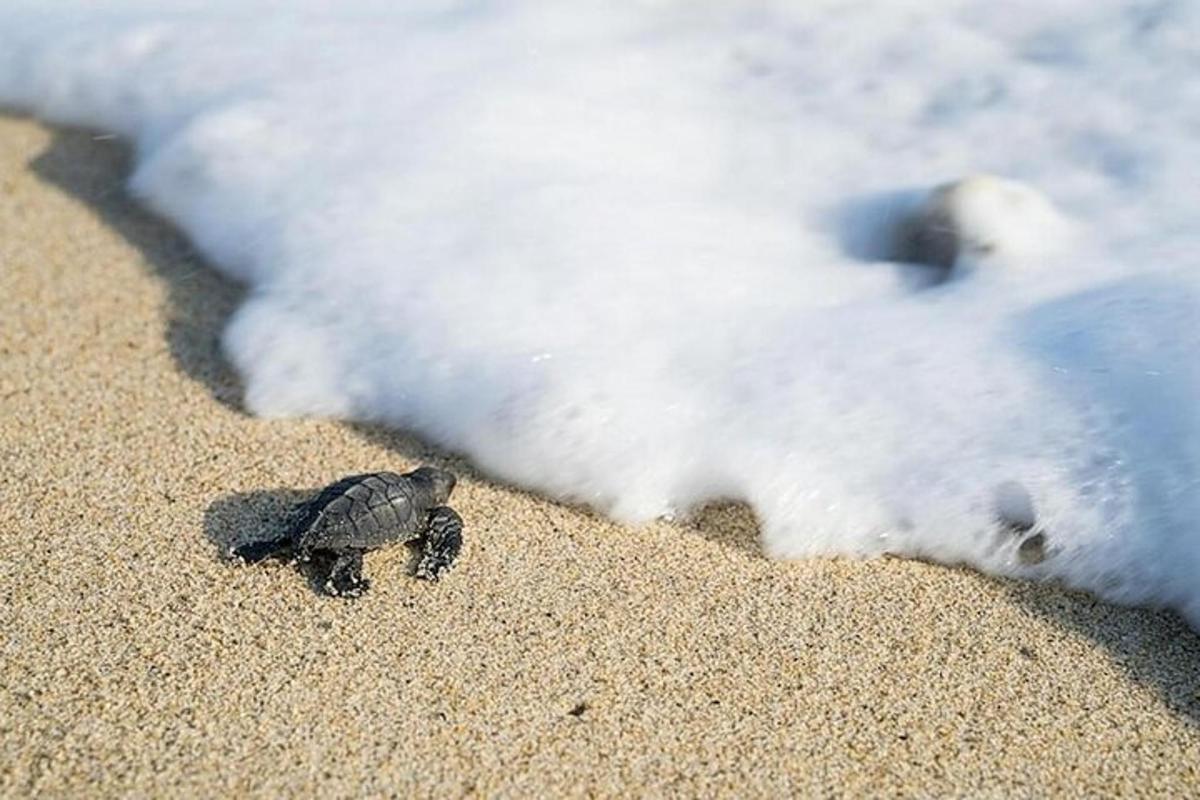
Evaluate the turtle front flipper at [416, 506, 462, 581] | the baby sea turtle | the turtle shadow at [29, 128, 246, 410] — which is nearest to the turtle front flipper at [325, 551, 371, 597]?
the baby sea turtle

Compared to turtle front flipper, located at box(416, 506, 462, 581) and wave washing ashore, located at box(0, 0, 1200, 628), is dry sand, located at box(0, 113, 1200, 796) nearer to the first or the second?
turtle front flipper, located at box(416, 506, 462, 581)

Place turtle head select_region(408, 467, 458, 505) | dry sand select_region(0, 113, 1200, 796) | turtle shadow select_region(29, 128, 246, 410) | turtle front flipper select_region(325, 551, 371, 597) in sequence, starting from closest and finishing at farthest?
dry sand select_region(0, 113, 1200, 796)
turtle front flipper select_region(325, 551, 371, 597)
turtle head select_region(408, 467, 458, 505)
turtle shadow select_region(29, 128, 246, 410)

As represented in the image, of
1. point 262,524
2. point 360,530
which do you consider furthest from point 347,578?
point 262,524

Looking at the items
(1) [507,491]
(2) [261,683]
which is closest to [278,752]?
(2) [261,683]

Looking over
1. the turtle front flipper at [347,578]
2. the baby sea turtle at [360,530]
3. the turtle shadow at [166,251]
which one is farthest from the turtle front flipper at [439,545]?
the turtle shadow at [166,251]

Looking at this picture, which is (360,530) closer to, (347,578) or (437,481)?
(347,578)

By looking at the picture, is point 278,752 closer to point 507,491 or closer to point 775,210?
point 507,491
